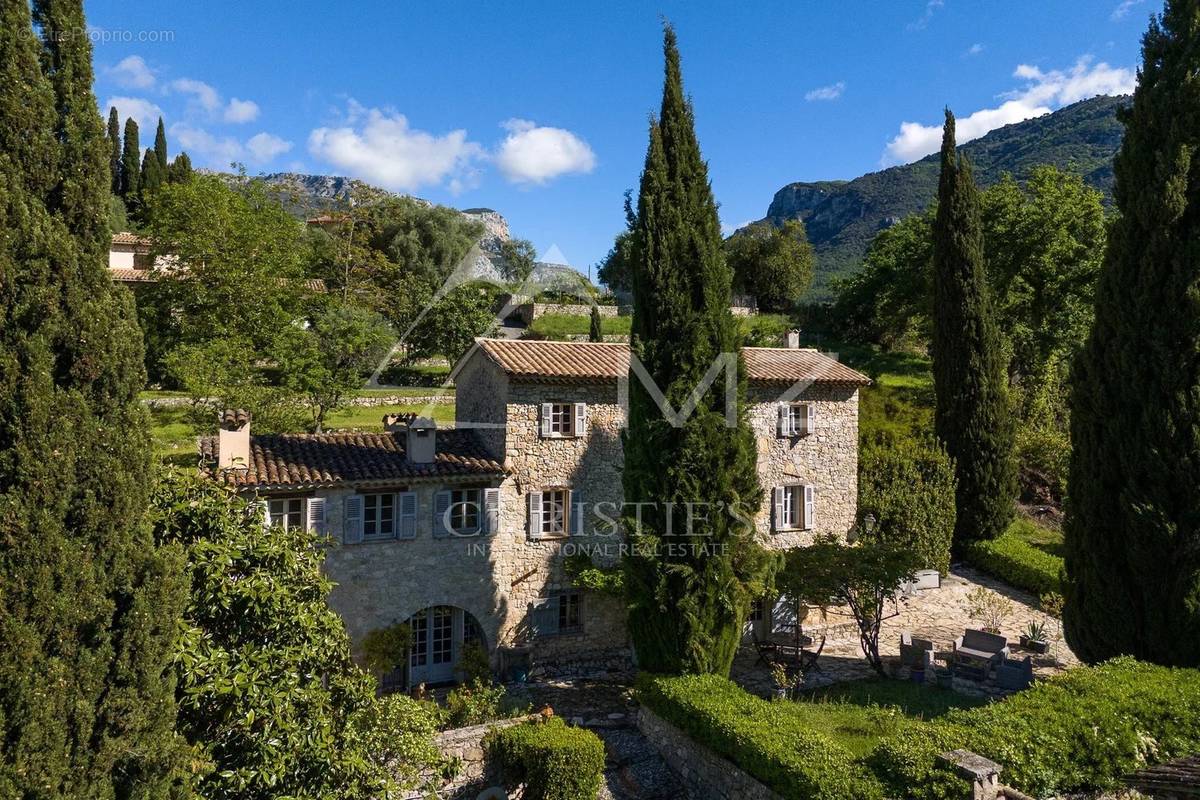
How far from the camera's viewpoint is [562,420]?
1655cm

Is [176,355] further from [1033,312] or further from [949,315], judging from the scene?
[1033,312]

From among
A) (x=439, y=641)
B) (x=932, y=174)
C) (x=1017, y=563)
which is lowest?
(x=439, y=641)

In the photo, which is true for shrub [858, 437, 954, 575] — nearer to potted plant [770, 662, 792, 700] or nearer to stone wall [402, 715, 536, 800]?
potted plant [770, 662, 792, 700]

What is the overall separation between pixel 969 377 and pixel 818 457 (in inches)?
303

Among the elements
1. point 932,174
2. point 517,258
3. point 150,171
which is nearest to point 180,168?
point 150,171

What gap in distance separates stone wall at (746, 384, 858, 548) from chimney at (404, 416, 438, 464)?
837 cm

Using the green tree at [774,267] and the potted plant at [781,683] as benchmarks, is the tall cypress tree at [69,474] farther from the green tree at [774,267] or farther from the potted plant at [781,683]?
the green tree at [774,267]

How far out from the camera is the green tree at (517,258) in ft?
206

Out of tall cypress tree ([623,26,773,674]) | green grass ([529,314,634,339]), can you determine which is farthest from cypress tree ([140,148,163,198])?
tall cypress tree ([623,26,773,674])

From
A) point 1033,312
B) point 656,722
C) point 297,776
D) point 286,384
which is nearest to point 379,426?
point 286,384

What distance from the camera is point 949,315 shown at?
76.5ft

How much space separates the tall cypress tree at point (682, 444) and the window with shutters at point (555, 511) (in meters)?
2.89

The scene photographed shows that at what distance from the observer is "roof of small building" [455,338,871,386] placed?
16078mm

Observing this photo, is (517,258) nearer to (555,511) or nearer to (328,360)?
(328,360)
